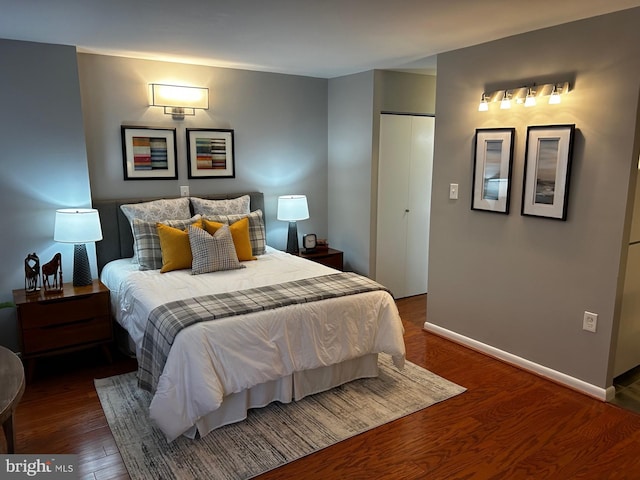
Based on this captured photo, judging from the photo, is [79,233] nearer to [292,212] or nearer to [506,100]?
[292,212]

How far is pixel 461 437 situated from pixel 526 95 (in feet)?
7.22

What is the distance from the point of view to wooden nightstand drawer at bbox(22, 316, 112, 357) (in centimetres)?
320

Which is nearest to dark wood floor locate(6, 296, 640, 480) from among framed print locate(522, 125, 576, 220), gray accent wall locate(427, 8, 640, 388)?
gray accent wall locate(427, 8, 640, 388)

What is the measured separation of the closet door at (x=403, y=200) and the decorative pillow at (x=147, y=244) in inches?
81.9

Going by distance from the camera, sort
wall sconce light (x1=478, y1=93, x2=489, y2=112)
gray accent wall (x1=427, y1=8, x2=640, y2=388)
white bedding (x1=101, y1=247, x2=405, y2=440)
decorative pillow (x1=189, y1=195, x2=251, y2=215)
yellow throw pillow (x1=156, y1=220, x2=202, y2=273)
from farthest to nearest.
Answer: decorative pillow (x1=189, y1=195, x2=251, y2=215), yellow throw pillow (x1=156, y1=220, x2=202, y2=273), wall sconce light (x1=478, y1=93, x2=489, y2=112), gray accent wall (x1=427, y1=8, x2=640, y2=388), white bedding (x1=101, y1=247, x2=405, y2=440)

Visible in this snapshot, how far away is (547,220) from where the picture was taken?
3.17 m

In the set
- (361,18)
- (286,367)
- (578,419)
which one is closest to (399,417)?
(286,367)

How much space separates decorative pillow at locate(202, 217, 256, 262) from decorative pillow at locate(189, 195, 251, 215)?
32 centimetres

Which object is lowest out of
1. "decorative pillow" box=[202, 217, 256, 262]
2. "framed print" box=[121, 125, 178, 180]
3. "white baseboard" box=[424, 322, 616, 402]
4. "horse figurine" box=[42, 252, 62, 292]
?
"white baseboard" box=[424, 322, 616, 402]

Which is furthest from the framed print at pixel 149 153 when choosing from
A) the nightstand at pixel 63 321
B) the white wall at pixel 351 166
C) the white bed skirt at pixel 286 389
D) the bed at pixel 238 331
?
the white bed skirt at pixel 286 389

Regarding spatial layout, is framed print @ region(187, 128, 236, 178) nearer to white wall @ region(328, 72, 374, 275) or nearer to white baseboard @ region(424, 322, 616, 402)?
white wall @ region(328, 72, 374, 275)

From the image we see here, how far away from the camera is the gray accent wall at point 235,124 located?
3.91 metres

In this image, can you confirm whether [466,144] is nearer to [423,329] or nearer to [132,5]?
[423,329]

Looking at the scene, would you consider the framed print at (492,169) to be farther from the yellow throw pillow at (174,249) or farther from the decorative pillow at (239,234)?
the yellow throw pillow at (174,249)
